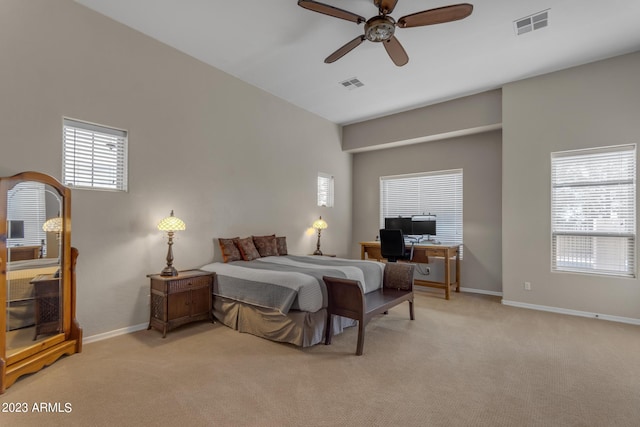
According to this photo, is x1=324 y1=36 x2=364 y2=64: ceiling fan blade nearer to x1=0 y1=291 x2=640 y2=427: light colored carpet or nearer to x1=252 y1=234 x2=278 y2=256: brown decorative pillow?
x1=252 y1=234 x2=278 y2=256: brown decorative pillow

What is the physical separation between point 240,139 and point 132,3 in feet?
6.79

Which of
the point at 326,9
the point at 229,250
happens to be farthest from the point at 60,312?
the point at 326,9

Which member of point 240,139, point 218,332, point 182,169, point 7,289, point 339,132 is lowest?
point 218,332

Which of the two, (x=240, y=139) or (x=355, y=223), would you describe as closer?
(x=240, y=139)

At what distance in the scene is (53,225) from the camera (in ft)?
9.14

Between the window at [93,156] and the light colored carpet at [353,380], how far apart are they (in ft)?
5.65

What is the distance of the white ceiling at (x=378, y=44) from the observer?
3.18 metres

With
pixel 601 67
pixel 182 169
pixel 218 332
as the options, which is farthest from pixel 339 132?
pixel 218 332

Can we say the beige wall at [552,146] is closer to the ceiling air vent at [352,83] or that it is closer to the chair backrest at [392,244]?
the chair backrest at [392,244]

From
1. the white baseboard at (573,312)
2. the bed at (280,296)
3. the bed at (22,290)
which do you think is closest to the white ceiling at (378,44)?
the bed at (22,290)

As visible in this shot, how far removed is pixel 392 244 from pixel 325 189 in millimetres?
2041

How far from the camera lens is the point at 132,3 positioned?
3.16 meters

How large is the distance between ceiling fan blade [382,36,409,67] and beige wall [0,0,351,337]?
2.54 m

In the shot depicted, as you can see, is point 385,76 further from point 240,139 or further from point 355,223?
point 355,223
